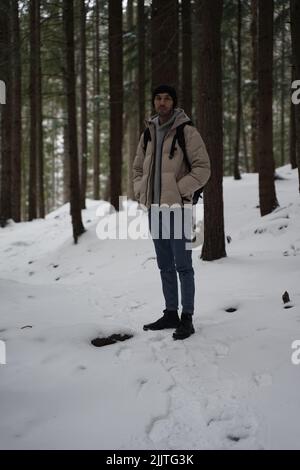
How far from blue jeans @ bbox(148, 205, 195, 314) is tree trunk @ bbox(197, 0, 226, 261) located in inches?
113

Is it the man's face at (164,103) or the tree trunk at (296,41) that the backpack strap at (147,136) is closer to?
the man's face at (164,103)

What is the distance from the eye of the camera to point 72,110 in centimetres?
1143

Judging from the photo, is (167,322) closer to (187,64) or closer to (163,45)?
(163,45)

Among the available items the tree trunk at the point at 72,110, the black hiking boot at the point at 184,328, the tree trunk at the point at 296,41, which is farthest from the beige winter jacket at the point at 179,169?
Result: the tree trunk at the point at 72,110

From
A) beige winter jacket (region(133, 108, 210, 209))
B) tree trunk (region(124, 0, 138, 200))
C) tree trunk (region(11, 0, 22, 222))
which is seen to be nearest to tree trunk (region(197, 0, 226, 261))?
beige winter jacket (region(133, 108, 210, 209))

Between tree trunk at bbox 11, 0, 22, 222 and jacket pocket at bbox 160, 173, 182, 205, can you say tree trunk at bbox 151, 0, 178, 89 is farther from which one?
tree trunk at bbox 11, 0, 22, 222

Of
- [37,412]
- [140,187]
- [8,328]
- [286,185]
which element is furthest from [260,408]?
[286,185]

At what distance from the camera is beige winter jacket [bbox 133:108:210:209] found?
4387 millimetres

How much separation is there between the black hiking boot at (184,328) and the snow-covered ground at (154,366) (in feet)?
0.27

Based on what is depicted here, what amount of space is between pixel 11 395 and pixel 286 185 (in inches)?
519

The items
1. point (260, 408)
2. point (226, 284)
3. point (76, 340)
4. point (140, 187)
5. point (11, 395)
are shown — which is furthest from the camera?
point (226, 284)

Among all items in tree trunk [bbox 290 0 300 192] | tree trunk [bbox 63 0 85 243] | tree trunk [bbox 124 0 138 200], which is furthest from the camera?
tree trunk [bbox 124 0 138 200]

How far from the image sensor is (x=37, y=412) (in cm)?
320
